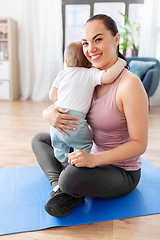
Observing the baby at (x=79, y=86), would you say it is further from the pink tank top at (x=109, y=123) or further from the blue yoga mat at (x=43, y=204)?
the blue yoga mat at (x=43, y=204)

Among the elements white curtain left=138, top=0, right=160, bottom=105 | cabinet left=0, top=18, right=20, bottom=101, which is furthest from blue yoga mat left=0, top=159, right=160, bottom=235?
white curtain left=138, top=0, right=160, bottom=105

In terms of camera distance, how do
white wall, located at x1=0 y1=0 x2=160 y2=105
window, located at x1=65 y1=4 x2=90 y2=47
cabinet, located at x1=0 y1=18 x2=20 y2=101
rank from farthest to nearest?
1. window, located at x1=65 y1=4 x2=90 y2=47
2. white wall, located at x1=0 y1=0 x2=160 y2=105
3. cabinet, located at x1=0 y1=18 x2=20 y2=101

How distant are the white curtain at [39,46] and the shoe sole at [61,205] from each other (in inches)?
136

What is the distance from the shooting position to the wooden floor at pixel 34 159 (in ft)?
3.14

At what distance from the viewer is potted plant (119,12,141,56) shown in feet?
13.2

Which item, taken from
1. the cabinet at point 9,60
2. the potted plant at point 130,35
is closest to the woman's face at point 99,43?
the potted plant at point 130,35

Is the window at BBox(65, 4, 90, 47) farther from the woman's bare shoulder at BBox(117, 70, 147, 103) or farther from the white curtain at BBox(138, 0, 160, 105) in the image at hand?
the woman's bare shoulder at BBox(117, 70, 147, 103)

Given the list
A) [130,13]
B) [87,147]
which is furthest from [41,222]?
[130,13]

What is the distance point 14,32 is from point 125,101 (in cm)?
378

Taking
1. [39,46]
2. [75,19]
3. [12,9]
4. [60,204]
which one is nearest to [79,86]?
[60,204]

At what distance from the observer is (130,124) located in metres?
1.04

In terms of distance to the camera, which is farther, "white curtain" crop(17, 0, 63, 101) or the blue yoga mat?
"white curtain" crop(17, 0, 63, 101)

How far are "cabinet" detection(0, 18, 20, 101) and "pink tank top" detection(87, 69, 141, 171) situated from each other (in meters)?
3.34

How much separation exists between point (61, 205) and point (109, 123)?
436mm
